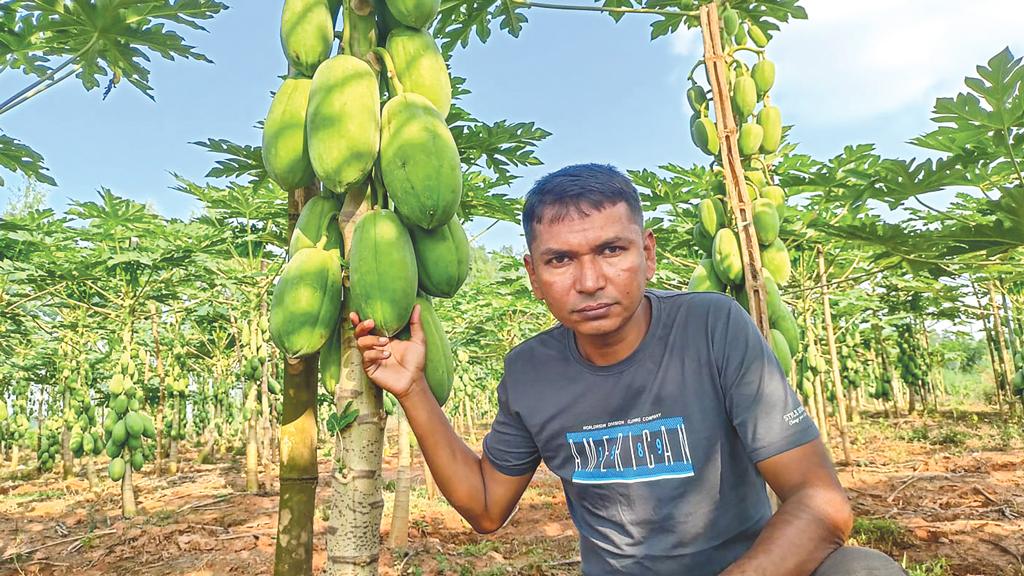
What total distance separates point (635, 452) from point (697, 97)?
6.19ft

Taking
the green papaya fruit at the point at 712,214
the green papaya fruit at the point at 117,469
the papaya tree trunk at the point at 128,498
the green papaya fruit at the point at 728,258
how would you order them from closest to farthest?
the green papaya fruit at the point at 728,258 → the green papaya fruit at the point at 712,214 → the green papaya fruit at the point at 117,469 → the papaya tree trunk at the point at 128,498

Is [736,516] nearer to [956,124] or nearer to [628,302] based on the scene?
[628,302]

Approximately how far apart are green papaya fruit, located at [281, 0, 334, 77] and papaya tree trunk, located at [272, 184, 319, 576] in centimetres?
64

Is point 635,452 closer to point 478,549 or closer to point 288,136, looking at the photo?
point 288,136

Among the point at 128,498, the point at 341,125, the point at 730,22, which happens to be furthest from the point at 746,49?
the point at 128,498

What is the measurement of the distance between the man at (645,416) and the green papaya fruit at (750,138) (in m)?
1.32

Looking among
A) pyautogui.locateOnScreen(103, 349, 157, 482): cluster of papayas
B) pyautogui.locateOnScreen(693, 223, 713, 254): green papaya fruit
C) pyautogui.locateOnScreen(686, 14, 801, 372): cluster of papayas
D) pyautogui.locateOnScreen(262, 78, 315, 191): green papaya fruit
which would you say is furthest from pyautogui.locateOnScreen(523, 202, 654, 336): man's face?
pyautogui.locateOnScreen(103, 349, 157, 482): cluster of papayas

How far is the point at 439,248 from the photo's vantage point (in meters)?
1.47

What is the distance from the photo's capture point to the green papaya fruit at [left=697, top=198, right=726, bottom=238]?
2.81 m

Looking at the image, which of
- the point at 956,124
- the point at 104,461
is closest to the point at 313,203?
the point at 956,124

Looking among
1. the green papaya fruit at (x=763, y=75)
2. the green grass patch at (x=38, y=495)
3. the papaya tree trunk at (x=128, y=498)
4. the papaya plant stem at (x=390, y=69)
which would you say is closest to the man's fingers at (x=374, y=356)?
the papaya plant stem at (x=390, y=69)

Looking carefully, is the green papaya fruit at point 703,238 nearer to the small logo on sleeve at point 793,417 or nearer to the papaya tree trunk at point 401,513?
the small logo on sleeve at point 793,417

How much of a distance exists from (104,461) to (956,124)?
64.2ft

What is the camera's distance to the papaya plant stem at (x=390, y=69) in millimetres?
1421
